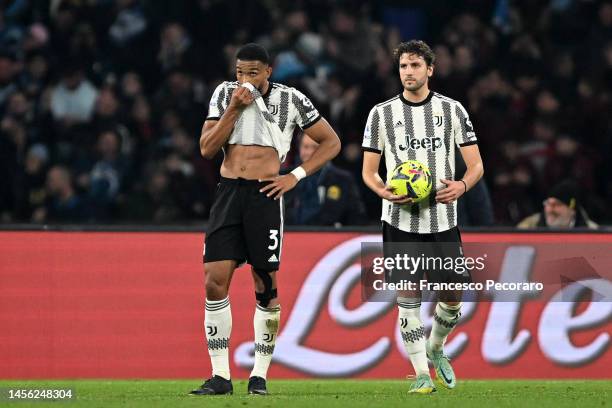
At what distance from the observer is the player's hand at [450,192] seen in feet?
27.0

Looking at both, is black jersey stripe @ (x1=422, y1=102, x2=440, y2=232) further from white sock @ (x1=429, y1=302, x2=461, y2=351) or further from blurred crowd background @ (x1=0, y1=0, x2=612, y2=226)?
blurred crowd background @ (x1=0, y1=0, x2=612, y2=226)

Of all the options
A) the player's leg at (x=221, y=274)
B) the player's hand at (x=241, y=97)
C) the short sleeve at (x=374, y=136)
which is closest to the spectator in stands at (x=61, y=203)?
the player's leg at (x=221, y=274)

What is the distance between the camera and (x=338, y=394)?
8672 mm

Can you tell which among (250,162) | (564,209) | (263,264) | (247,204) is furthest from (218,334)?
(564,209)

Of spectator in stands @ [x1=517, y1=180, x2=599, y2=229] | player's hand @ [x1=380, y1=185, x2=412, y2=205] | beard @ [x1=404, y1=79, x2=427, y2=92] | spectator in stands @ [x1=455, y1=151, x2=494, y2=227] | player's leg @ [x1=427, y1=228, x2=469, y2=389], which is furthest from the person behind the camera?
spectator in stands @ [x1=517, y1=180, x2=599, y2=229]

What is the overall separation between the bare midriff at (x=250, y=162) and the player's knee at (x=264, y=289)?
0.59m

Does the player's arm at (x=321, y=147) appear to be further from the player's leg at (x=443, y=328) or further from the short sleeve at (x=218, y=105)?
the player's leg at (x=443, y=328)

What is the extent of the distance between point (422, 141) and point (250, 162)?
1065 millimetres

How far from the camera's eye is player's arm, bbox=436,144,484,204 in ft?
27.1

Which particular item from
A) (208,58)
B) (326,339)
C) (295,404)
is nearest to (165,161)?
(208,58)

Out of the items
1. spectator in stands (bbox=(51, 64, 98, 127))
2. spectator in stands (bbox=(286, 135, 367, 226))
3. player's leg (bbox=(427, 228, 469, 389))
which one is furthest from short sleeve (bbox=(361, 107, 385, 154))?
spectator in stands (bbox=(51, 64, 98, 127))

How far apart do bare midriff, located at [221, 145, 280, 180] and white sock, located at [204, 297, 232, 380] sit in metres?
0.77

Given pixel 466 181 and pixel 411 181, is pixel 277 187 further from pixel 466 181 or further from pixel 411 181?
pixel 466 181

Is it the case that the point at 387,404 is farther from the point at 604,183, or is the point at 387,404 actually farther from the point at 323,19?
the point at 323,19
